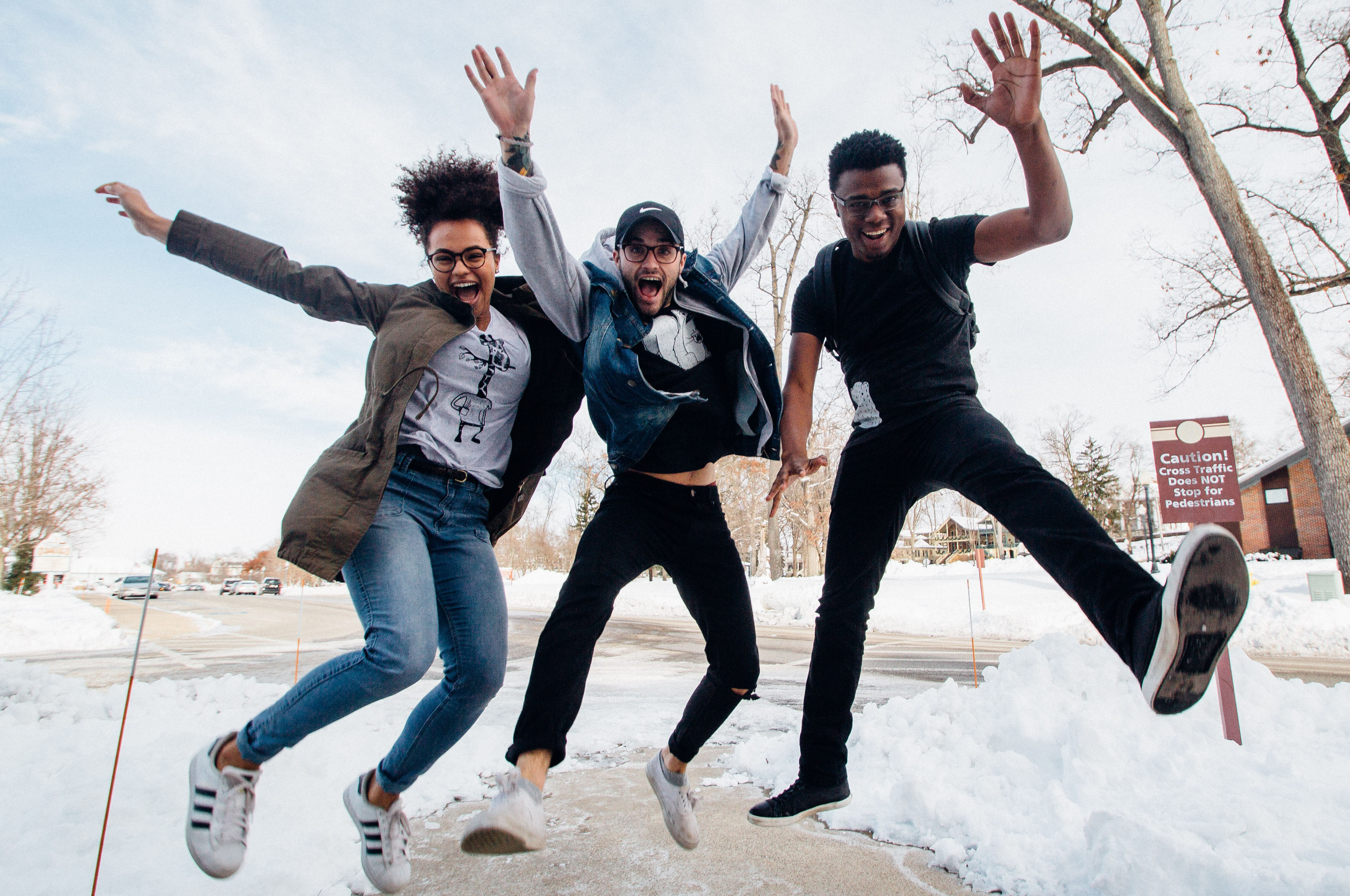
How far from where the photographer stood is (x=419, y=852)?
329cm

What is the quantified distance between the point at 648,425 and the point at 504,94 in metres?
1.22

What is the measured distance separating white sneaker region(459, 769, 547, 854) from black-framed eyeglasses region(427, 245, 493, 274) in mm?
1877

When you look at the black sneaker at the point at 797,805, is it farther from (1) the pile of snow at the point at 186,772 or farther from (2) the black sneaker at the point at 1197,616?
(2) the black sneaker at the point at 1197,616

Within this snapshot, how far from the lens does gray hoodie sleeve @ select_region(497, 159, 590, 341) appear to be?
2.36 meters

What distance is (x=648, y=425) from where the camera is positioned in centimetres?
259

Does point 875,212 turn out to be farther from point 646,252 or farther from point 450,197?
point 450,197

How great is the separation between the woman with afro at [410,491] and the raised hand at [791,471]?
894mm

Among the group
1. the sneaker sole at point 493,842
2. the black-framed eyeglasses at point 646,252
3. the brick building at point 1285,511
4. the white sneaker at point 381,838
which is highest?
the brick building at point 1285,511

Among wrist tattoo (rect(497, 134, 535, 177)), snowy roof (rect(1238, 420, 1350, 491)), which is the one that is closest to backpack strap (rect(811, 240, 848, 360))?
wrist tattoo (rect(497, 134, 535, 177))

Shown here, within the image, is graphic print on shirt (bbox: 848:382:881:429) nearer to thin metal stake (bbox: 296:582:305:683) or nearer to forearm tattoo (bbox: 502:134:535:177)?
forearm tattoo (bbox: 502:134:535:177)

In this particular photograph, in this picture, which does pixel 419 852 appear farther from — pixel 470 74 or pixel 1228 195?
pixel 1228 195

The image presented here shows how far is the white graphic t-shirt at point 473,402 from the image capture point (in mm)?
2617

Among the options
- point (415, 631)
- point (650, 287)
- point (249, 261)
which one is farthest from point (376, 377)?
point (650, 287)

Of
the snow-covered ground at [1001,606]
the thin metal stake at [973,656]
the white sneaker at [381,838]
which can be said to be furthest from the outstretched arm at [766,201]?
the snow-covered ground at [1001,606]
